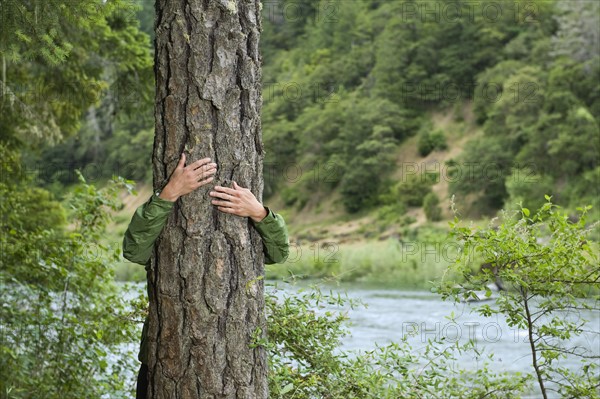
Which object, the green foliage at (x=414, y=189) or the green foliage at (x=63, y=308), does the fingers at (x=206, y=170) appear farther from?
the green foliage at (x=414, y=189)

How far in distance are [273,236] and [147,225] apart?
0.61 m

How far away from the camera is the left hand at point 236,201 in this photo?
3.70m

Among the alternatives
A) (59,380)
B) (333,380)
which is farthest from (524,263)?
(59,380)

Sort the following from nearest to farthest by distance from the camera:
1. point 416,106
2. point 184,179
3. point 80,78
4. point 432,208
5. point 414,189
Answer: point 184,179 < point 80,78 < point 432,208 < point 414,189 < point 416,106

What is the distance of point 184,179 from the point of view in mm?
3633

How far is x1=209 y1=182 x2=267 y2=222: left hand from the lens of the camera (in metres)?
3.70

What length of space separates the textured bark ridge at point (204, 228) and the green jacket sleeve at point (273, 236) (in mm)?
84

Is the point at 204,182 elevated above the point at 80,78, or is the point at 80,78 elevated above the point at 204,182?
the point at 80,78

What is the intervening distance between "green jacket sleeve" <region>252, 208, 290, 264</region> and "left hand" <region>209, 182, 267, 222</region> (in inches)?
3.5

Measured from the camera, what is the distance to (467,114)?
209 ft

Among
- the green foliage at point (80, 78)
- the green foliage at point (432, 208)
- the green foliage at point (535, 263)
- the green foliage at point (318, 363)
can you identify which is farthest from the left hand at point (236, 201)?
the green foliage at point (432, 208)

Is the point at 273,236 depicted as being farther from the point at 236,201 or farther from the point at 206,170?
the point at 206,170

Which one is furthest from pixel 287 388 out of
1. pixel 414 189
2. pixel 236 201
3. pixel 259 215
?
pixel 414 189

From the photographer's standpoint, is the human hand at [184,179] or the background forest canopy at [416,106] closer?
the human hand at [184,179]
